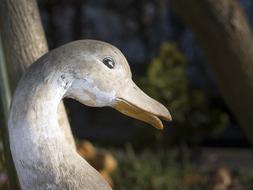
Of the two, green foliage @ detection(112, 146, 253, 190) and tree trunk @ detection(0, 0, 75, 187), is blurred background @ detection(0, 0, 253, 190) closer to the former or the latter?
green foliage @ detection(112, 146, 253, 190)

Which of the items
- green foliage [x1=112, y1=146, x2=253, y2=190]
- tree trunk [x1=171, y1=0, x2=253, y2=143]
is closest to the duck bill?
tree trunk [x1=171, y1=0, x2=253, y2=143]

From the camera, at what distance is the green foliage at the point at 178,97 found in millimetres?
4156

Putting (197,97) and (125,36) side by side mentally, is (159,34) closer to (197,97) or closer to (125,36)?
(125,36)

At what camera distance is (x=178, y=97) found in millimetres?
4230

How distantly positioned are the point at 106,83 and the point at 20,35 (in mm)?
659

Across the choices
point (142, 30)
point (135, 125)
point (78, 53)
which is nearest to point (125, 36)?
point (142, 30)

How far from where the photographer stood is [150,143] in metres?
4.48

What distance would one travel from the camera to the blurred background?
3.97 m

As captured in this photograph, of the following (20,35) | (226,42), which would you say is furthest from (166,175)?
(20,35)

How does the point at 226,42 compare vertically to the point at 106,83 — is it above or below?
below

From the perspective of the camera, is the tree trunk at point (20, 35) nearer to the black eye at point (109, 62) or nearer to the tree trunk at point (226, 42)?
the black eye at point (109, 62)

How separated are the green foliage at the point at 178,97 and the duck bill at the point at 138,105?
2.39 metres

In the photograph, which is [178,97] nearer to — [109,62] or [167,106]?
[167,106]

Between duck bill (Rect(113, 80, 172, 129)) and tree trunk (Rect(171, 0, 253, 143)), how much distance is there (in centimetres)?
135
